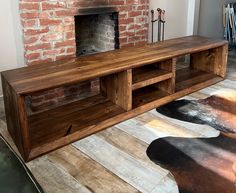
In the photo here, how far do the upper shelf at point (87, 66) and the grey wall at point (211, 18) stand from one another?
1504 mm

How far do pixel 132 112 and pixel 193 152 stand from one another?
2.11 feet

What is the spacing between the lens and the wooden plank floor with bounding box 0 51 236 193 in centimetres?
154

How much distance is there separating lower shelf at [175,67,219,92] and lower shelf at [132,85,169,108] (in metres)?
0.21

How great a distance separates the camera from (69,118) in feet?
7.16

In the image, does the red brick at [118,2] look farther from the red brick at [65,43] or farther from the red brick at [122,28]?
the red brick at [65,43]

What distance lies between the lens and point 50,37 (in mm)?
2420

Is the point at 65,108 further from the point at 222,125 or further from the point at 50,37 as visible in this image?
the point at 222,125

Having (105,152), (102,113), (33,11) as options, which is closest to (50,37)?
(33,11)

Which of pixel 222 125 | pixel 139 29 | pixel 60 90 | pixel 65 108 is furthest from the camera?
pixel 139 29

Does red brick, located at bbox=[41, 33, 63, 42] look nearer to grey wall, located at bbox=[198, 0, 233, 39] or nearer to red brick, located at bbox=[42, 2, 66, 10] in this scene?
red brick, located at bbox=[42, 2, 66, 10]

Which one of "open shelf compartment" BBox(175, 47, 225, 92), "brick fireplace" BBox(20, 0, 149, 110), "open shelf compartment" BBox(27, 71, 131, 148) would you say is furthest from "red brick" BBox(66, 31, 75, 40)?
"open shelf compartment" BBox(175, 47, 225, 92)

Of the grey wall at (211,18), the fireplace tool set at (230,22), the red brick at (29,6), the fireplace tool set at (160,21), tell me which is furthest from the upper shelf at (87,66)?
the fireplace tool set at (230,22)

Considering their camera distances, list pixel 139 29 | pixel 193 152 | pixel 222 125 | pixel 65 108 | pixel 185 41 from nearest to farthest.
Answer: pixel 193 152, pixel 222 125, pixel 65 108, pixel 185 41, pixel 139 29

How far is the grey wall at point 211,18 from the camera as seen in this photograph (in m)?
4.17
